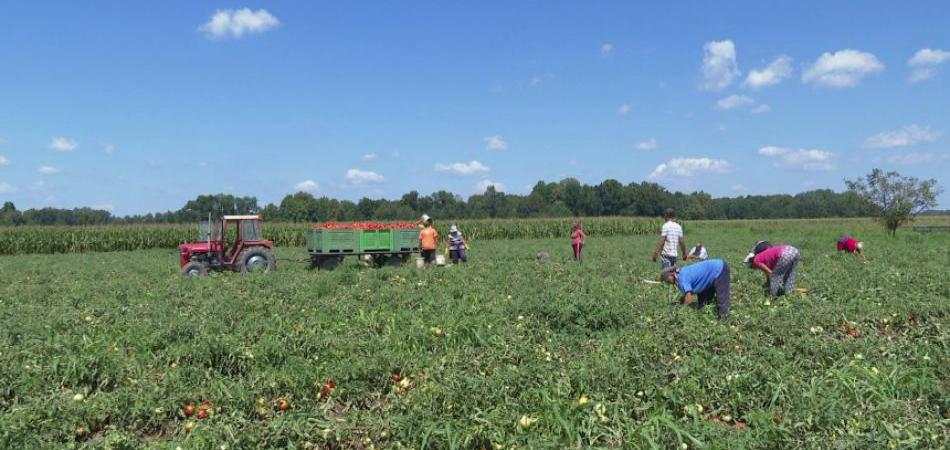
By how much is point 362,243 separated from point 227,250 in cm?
371

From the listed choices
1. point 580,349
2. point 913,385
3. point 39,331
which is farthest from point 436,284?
point 913,385

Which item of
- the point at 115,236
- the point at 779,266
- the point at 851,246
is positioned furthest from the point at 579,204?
the point at 779,266

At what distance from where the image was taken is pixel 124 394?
506 centimetres

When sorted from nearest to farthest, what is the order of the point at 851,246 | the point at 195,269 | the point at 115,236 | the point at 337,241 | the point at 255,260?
the point at 195,269, the point at 255,260, the point at 851,246, the point at 337,241, the point at 115,236

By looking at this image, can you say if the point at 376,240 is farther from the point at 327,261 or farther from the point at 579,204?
the point at 579,204

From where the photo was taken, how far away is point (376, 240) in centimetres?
1809

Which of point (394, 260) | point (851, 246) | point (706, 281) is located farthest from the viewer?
point (394, 260)

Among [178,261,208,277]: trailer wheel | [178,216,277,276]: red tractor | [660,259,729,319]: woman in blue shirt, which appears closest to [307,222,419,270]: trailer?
[178,216,277,276]: red tractor

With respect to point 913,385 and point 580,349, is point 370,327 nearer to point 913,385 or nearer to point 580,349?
point 580,349

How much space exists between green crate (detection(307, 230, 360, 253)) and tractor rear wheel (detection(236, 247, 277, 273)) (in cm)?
153

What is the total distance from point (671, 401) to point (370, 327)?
12.3 feet

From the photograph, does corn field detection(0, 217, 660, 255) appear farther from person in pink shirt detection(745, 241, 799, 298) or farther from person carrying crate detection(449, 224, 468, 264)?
person in pink shirt detection(745, 241, 799, 298)

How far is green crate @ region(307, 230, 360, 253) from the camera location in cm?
1753

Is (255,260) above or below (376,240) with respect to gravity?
below
